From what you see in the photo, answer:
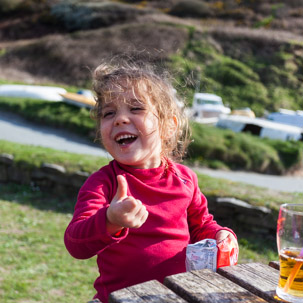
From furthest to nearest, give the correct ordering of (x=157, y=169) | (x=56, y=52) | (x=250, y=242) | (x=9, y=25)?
(x=9, y=25) < (x=56, y=52) < (x=250, y=242) < (x=157, y=169)

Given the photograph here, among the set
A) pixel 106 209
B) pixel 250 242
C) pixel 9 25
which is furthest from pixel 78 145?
pixel 9 25

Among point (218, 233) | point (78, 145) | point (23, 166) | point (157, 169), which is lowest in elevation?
point (78, 145)

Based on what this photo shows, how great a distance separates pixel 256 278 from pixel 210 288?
0.74ft

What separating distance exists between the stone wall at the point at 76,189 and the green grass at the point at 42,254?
147 mm

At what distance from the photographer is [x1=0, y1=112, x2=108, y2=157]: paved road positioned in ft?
37.2

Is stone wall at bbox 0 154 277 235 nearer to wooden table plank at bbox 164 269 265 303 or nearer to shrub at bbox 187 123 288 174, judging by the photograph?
wooden table plank at bbox 164 269 265 303

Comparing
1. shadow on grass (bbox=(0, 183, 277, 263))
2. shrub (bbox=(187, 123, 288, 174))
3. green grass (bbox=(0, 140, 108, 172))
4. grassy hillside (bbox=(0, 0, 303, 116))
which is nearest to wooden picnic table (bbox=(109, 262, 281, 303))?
shadow on grass (bbox=(0, 183, 277, 263))

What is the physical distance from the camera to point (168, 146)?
236 cm

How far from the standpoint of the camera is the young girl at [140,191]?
191cm

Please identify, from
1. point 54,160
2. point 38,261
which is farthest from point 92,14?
point 38,261


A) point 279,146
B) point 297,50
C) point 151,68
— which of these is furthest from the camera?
point 297,50

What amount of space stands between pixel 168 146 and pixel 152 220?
52cm

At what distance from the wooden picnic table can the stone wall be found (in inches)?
141

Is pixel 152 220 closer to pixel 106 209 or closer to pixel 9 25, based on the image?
pixel 106 209
